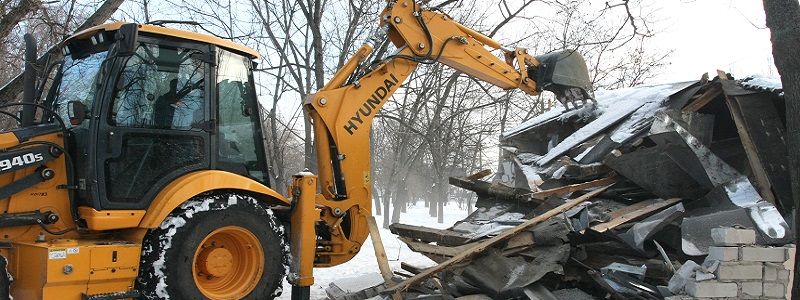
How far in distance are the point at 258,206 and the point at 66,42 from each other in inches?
88.8

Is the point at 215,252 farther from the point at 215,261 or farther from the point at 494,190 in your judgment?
the point at 494,190

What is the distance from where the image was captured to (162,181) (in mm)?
5074

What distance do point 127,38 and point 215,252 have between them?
1.88m

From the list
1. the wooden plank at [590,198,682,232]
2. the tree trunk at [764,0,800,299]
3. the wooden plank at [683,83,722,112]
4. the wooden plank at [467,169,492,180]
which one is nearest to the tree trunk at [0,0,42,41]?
the wooden plank at [467,169,492,180]

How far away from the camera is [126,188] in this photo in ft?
16.2

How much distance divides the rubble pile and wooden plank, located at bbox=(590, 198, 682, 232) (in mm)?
11

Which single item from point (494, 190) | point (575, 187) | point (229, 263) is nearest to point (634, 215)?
point (575, 187)

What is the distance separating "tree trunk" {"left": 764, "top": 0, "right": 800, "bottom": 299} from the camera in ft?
13.9

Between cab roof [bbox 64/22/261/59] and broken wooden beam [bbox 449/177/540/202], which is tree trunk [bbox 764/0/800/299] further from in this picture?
cab roof [bbox 64/22/261/59]

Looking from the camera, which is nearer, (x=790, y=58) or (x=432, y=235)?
(x=790, y=58)

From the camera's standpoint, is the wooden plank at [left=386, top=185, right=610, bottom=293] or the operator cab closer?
the operator cab

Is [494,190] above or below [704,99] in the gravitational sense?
below

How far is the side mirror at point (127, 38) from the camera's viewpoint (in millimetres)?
4574

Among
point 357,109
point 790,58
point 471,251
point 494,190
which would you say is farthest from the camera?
point 494,190
